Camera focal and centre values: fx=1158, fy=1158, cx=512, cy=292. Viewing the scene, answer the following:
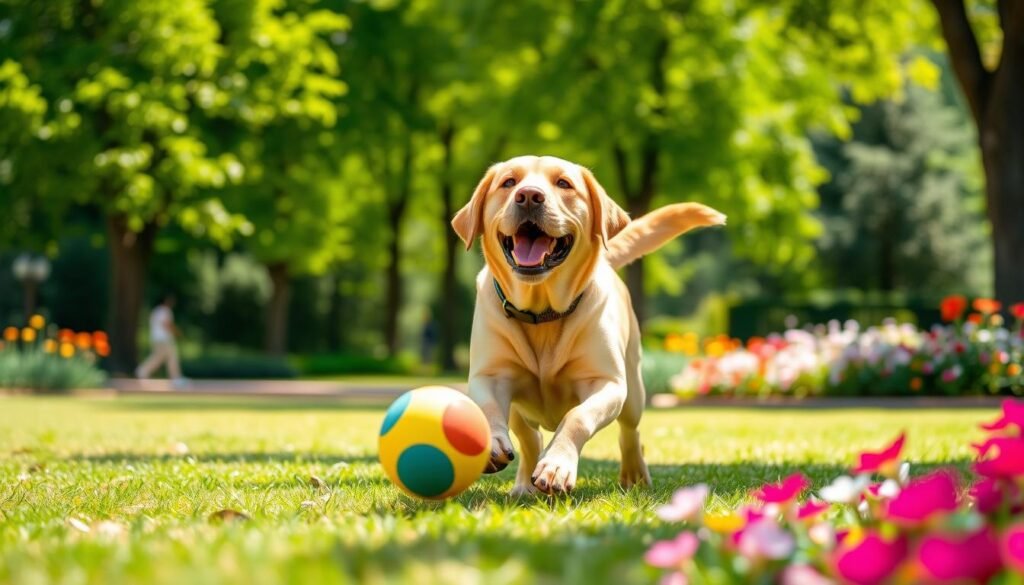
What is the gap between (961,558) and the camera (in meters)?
2.15

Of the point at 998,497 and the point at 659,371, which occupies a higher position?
the point at 998,497

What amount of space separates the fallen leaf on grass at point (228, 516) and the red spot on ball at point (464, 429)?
800mm

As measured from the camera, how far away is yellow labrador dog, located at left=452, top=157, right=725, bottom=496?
5012 millimetres

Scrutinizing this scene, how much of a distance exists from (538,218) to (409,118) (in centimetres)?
2354

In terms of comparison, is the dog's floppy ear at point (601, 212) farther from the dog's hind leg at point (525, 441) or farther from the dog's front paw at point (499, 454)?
the dog's front paw at point (499, 454)

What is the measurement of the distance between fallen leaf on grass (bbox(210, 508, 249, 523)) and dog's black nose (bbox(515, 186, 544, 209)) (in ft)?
5.83

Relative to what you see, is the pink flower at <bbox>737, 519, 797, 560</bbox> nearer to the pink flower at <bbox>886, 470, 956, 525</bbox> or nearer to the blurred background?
the pink flower at <bbox>886, 470, 956, 525</bbox>

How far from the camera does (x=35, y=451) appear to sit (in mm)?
7848

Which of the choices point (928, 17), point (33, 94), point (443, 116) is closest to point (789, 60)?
point (928, 17)

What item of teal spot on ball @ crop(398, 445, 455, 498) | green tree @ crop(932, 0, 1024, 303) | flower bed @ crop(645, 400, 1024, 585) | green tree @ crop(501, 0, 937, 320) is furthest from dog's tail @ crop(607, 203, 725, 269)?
green tree @ crop(501, 0, 937, 320)

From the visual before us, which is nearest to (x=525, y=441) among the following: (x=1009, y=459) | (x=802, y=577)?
(x=1009, y=459)

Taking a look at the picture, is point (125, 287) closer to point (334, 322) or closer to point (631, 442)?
point (631, 442)

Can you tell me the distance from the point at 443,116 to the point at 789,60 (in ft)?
34.9

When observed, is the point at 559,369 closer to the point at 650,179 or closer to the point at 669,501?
the point at 669,501
